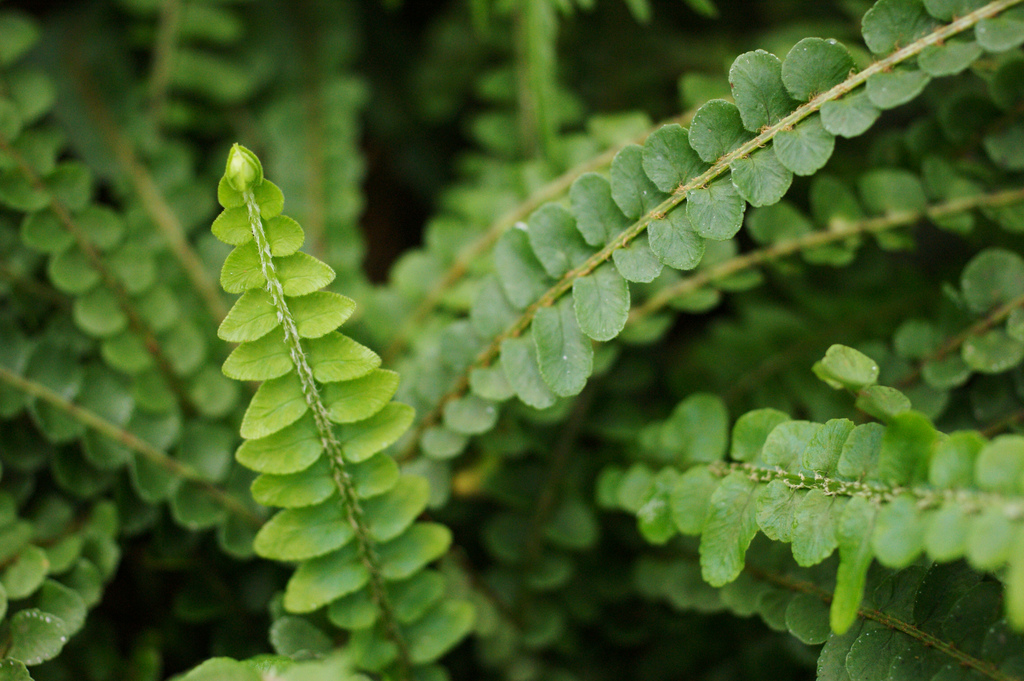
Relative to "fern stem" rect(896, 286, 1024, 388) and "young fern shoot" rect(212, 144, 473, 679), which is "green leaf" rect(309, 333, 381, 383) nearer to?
"young fern shoot" rect(212, 144, 473, 679)

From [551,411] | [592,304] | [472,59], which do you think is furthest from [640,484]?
[472,59]

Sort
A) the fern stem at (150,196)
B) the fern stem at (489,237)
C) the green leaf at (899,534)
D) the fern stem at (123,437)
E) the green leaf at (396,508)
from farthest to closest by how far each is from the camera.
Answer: the fern stem at (150,196)
the fern stem at (489,237)
the fern stem at (123,437)
the green leaf at (396,508)
the green leaf at (899,534)

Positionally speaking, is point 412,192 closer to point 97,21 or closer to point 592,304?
point 97,21

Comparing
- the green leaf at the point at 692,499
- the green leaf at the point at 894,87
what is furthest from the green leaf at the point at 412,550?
the green leaf at the point at 894,87

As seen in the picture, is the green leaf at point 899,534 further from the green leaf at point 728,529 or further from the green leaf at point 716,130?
the green leaf at point 716,130

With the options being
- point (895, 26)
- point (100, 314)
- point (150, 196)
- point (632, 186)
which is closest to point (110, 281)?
point (100, 314)

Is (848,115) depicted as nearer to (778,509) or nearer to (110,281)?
(778,509)
